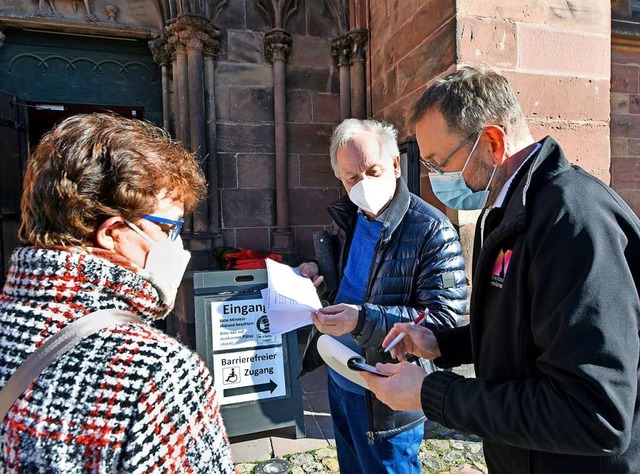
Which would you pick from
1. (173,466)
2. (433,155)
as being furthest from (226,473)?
(433,155)

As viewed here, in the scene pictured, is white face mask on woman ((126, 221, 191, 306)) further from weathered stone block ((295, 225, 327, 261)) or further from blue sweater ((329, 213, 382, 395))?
weathered stone block ((295, 225, 327, 261))

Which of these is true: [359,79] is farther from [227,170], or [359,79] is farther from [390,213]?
[390,213]

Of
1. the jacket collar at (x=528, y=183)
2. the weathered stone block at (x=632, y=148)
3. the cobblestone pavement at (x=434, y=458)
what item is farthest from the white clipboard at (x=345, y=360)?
the weathered stone block at (x=632, y=148)

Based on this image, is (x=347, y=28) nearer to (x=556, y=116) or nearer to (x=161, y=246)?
(x=556, y=116)

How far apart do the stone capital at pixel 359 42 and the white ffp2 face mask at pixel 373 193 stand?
3320 mm

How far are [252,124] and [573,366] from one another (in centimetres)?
443

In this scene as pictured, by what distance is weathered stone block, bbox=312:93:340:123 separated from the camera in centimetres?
495

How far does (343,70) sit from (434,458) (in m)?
3.98

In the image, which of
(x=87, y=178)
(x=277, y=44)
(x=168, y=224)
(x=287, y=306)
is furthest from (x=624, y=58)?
(x=87, y=178)

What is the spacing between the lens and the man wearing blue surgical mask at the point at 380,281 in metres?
1.63

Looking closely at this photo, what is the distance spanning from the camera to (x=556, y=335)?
866mm

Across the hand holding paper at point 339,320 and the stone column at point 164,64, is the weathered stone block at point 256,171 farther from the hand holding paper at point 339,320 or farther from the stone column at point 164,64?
the hand holding paper at point 339,320

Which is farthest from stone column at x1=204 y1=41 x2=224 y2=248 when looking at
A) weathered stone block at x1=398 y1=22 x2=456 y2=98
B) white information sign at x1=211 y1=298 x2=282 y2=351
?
weathered stone block at x1=398 y1=22 x2=456 y2=98

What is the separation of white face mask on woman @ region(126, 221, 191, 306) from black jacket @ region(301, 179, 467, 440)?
31.8 inches
